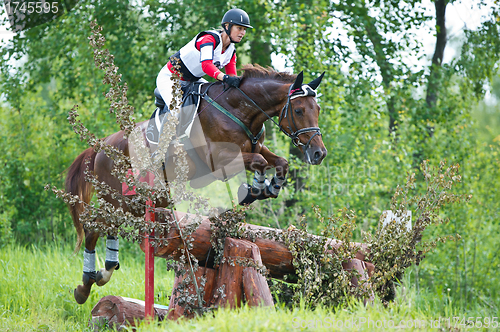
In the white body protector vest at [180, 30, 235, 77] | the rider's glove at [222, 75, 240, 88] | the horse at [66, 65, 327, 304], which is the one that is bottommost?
the horse at [66, 65, 327, 304]

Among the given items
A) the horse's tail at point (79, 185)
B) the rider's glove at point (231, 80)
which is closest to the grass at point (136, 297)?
the horse's tail at point (79, 185)

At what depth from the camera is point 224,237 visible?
3912 millimetres

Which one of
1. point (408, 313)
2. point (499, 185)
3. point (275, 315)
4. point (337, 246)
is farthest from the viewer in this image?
point (499, 185)

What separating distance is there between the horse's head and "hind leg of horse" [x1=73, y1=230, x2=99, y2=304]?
270cm

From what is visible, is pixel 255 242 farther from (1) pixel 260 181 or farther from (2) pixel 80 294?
(2) pixel 80 294

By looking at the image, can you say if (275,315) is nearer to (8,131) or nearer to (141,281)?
(141,281)

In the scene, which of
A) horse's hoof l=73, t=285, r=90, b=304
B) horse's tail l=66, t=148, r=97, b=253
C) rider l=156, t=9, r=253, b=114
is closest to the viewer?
rider l=156, t=9, r=253, b=114

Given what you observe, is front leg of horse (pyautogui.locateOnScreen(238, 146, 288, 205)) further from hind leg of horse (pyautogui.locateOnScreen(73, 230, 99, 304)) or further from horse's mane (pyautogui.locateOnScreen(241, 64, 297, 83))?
hind leg of horse (pyautogui.locateOnScreen(73, 230, 99, 304))

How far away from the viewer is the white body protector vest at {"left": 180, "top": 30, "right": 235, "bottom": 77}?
442 cm

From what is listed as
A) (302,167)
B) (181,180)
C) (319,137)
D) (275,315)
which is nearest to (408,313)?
(275,315)

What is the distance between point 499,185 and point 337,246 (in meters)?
5.55

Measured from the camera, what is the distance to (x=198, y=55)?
14.6 feet

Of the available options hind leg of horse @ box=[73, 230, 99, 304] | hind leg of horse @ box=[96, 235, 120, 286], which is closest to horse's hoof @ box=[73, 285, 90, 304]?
hind leg of horse @ box=[73, 230, 99, 304]

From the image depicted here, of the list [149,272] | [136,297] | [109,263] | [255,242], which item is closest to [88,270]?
[109,263]
